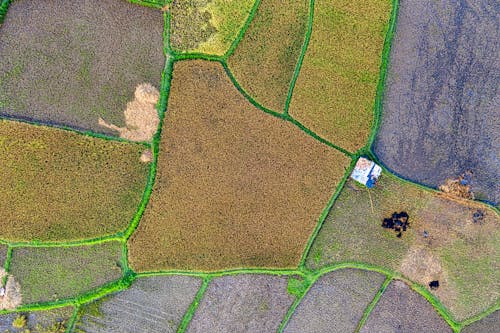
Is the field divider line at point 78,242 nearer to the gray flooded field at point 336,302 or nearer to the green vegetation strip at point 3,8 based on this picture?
the gray flooded field at point 336,302

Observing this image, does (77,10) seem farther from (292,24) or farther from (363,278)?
(363,278)

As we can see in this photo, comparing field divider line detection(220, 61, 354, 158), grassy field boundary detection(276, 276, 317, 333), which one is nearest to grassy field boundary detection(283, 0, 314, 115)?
field divider line detection(220, 61, 354, 158)

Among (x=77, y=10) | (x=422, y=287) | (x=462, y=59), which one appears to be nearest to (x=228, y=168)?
(x=77, y=10)

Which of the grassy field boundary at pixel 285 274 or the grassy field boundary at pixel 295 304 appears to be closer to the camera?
the grassy field boundary at pixel 285 274

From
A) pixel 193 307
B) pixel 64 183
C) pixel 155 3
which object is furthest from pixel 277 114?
pixel 64 183

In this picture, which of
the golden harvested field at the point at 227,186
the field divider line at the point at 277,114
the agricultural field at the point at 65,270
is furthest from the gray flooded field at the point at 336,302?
the agricultural field at the point at 65,270

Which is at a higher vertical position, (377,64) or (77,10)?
(377,64)

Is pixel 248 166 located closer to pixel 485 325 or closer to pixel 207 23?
pixel 207 23
